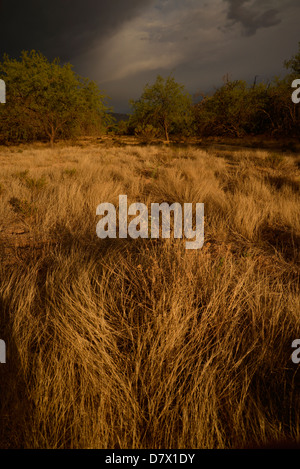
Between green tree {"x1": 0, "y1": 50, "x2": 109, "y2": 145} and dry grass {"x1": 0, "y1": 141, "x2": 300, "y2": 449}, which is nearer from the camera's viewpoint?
dry grass {"x1": 0, "y1": 141, "x2": 300, "y2": 449}

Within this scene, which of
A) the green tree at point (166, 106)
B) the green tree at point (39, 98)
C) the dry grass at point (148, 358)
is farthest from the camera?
the green tree at point (166, 106)

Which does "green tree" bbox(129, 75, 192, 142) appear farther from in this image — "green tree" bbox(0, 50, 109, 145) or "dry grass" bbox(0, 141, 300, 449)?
"dry grass" bbox(0, 141, 300, 449)

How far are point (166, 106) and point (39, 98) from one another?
43.6 ft

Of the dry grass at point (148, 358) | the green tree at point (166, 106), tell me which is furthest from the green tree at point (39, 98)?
the dry grass at point (148, 358)

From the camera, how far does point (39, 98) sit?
18.6 m

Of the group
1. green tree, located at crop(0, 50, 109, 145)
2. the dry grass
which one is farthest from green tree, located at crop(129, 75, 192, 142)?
the dry grass

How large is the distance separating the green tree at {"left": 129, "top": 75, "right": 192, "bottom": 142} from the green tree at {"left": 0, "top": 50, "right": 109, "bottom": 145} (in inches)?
238

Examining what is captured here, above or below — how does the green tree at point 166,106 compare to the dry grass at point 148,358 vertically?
above

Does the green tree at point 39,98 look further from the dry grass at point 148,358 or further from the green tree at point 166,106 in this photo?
the dry grass at point 148,358

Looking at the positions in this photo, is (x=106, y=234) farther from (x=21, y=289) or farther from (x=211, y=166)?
(x=211, y=166)

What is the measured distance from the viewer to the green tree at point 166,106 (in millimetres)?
23453

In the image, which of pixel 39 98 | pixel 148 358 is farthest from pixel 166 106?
pixel 148 358

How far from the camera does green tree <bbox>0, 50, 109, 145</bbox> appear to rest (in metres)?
18.0

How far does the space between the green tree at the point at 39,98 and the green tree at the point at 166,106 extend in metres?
6.05
